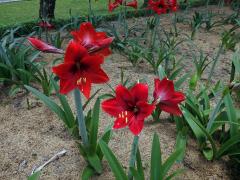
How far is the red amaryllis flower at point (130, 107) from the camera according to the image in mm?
1316

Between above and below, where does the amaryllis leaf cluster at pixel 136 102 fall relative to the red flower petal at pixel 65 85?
below

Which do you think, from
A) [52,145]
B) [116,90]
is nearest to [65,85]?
[116,90]

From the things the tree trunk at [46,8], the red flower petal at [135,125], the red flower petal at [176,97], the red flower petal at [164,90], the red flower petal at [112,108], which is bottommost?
the tree trunk at [46,8]

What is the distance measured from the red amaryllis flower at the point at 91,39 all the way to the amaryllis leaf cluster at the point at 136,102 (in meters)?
0.21

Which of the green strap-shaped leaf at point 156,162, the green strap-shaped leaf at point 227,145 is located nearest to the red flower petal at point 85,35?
the green strap-shaped leaf at point 156,162

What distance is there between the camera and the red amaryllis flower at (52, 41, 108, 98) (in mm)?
1332

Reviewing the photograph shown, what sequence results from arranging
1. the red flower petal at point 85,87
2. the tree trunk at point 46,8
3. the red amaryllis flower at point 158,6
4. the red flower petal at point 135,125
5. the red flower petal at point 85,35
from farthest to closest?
the tree trunk at point 46,8 < the red amaryllis flower at point 158,6 < the red flower petal at point 85,35 < the red flower petal at point 85,87 < the red flower petal at point 135,125

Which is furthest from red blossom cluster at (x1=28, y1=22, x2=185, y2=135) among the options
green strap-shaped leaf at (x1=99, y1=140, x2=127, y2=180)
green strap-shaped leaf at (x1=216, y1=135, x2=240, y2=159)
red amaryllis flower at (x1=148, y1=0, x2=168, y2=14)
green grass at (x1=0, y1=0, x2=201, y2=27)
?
green grass at (x1=0, y1=0, x2=201, y2=27)

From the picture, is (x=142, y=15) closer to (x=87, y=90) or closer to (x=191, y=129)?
(x=191, y=129)

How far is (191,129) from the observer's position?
2.33 meters

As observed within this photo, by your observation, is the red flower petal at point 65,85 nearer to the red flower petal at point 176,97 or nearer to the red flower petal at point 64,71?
the red flower petal at point 64,71

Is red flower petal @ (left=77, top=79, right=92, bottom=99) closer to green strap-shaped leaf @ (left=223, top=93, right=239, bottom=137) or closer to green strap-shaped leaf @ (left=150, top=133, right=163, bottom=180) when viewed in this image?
green strap-shaped leaf @ (left=150, top=133, right=163, bottom=180)

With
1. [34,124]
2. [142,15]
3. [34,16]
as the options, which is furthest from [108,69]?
[34,16]

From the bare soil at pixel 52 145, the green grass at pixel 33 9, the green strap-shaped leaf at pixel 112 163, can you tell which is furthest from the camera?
the green grass at pixel 33 9
